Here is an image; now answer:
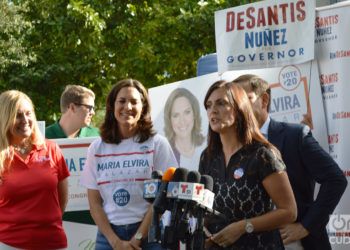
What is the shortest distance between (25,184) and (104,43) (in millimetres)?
13695

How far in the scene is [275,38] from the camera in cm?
699

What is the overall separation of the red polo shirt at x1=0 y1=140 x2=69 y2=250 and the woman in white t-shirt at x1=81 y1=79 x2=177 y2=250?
0.30m

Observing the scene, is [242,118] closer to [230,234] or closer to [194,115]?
[230,234]

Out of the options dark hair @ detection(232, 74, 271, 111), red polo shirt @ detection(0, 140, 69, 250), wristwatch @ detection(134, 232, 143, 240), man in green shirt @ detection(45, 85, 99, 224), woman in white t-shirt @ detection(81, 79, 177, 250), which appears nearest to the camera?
dark hair @ detection(232, 74, 271, 111)

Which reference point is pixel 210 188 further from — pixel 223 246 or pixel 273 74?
pixel 273 74

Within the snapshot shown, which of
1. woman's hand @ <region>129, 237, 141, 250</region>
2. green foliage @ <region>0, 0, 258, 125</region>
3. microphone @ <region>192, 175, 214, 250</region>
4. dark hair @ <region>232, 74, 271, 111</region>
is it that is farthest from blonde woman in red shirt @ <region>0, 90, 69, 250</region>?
green foliage @ <region>0, 0, 258, 125</region>

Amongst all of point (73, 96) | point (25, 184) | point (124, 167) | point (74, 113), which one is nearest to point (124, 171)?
point (124, 167)

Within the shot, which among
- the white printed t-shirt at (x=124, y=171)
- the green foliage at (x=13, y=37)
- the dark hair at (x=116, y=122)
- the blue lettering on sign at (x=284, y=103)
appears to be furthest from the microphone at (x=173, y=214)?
the green foliage at (x=13, y=37)

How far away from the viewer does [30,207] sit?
21.3ft

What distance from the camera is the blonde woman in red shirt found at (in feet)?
21.2

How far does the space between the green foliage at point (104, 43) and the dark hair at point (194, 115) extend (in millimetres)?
9777

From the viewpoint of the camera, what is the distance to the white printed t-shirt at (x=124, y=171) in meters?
6.29

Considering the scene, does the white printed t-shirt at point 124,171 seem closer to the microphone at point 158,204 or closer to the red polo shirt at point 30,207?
the red polo shirt at point 30,207

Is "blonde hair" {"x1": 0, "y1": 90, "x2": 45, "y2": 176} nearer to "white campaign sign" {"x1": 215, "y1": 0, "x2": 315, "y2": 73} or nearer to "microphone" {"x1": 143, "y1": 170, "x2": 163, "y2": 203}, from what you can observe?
"white campaign sign" {"x1": 215, "y1": 0, "x2": 315, "y2": 73}
